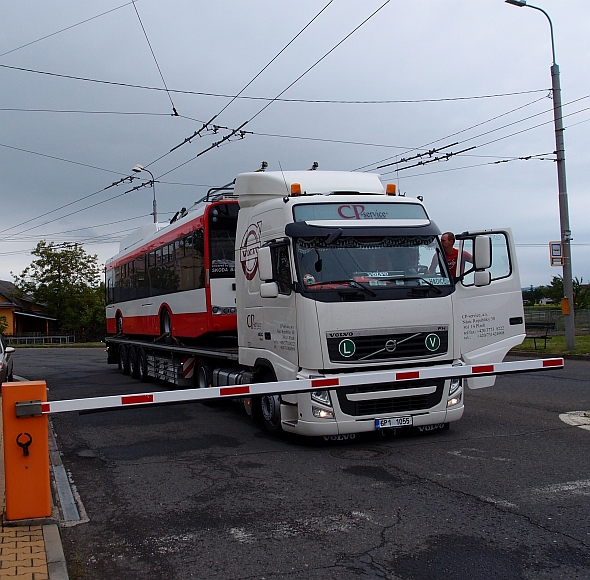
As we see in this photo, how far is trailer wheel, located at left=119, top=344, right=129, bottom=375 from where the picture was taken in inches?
797

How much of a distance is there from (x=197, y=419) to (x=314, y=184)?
13.9 ft

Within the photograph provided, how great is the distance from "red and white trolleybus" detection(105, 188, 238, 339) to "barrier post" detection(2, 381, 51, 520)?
6343mm

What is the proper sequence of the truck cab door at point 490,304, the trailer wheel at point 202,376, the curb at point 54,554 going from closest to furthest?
the curb at point 54,554, the truck cab door at point 490,304, the trailer wheel at point 202,376

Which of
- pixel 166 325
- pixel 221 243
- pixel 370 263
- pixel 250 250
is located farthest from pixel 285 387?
pixel 166 325

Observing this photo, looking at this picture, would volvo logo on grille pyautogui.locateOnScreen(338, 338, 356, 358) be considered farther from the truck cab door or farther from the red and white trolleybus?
the red and white trolleybus

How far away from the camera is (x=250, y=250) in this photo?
991 centimetres

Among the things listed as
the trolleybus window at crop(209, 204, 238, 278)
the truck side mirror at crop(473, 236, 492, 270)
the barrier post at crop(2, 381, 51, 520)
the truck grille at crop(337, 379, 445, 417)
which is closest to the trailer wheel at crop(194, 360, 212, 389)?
the trolleybus window at crop(209, 204, 238, 278)

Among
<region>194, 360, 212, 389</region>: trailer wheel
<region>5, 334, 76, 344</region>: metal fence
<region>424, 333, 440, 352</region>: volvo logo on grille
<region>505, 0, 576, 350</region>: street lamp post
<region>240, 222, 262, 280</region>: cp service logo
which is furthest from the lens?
<region>5, 334, 76, 344</region>: metal fence

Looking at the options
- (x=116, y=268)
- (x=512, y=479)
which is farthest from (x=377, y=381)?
(x=116, y=268)

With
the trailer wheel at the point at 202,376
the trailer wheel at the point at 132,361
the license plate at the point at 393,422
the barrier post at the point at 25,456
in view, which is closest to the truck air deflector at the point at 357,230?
the license plate at the point at 393,422

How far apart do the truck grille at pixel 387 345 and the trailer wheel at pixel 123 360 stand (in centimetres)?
1300

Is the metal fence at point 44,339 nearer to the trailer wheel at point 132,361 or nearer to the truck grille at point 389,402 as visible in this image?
the trailer wheel at point 132,361

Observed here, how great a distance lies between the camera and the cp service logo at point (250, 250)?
9.68 m

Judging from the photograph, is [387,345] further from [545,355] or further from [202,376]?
[545,355]
